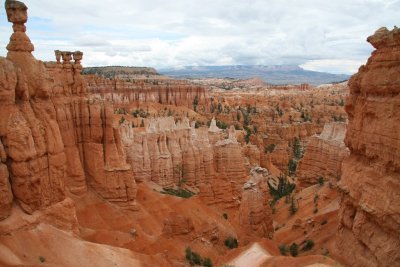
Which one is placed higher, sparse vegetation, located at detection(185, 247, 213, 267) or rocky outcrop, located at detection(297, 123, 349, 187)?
rocky outcrop, located at detection(297, 123, 349, 187)

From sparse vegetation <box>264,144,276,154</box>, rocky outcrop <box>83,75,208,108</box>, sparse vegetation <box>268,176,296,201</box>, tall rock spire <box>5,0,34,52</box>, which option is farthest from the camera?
rocky outcrop <box>83,75,208,108</box>

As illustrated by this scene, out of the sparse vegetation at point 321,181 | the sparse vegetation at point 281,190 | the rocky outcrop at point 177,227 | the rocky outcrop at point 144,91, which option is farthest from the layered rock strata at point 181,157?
the rocky outcrop at point 144,91

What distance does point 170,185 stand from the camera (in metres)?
38.5

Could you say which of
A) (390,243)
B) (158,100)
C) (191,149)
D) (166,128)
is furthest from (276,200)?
(158,100)

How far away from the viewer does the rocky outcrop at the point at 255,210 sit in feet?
85.4

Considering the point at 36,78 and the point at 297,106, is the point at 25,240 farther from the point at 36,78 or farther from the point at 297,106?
the point at 297,106

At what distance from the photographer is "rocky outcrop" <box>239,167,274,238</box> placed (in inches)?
1025

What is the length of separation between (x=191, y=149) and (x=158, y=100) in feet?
197

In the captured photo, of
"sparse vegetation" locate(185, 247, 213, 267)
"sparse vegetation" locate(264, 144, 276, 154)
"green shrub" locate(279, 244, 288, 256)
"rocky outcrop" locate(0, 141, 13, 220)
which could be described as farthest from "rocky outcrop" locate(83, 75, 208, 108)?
"rocky outcrop" locate(0, 141, 13, 220)

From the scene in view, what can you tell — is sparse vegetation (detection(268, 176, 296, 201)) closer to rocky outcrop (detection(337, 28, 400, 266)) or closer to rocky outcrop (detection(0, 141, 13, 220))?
rocky outcrop (detection(337, 28, 400, 266))

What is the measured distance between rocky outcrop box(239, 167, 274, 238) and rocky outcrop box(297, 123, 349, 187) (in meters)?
7.88

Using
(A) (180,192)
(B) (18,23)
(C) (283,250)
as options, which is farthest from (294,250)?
(B) (18,23)

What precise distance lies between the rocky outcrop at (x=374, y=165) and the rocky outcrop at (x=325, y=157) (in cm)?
1588

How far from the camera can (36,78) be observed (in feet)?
56.6
